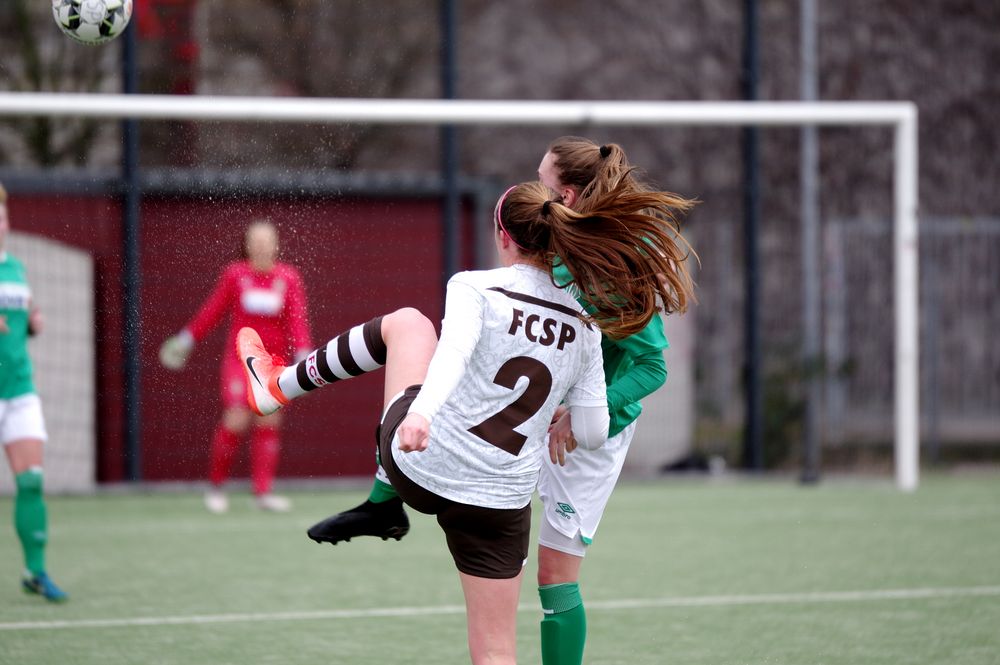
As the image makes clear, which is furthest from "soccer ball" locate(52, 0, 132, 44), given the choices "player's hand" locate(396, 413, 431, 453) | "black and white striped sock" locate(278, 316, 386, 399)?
"player's hand" locate(396, 413, 431, 453)

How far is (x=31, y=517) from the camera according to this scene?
6344 mm

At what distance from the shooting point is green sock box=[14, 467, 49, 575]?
635 centimetres

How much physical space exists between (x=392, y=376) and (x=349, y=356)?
0.71 ft

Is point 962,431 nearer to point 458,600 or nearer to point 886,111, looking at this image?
point 886,111

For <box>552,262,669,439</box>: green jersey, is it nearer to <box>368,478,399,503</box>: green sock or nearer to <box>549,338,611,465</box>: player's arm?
<box>549,338,611,465</box>: player's arm

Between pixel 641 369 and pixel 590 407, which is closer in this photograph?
pixel 590 407

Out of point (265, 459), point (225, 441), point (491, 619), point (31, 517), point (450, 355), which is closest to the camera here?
point (450, 355)

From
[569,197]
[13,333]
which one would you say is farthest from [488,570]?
[13,333]

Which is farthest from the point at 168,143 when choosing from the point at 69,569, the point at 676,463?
the point at 69,569

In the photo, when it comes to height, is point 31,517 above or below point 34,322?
below

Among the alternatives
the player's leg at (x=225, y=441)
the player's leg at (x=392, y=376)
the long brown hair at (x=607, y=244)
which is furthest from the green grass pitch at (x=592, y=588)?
the long brown hair at (x=607, y=244)

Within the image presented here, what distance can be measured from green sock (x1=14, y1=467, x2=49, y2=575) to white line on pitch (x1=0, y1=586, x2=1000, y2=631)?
549 millimetres

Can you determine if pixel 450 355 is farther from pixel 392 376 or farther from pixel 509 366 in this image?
pixel 392 376

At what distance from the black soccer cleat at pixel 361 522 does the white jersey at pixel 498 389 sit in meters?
0.57
